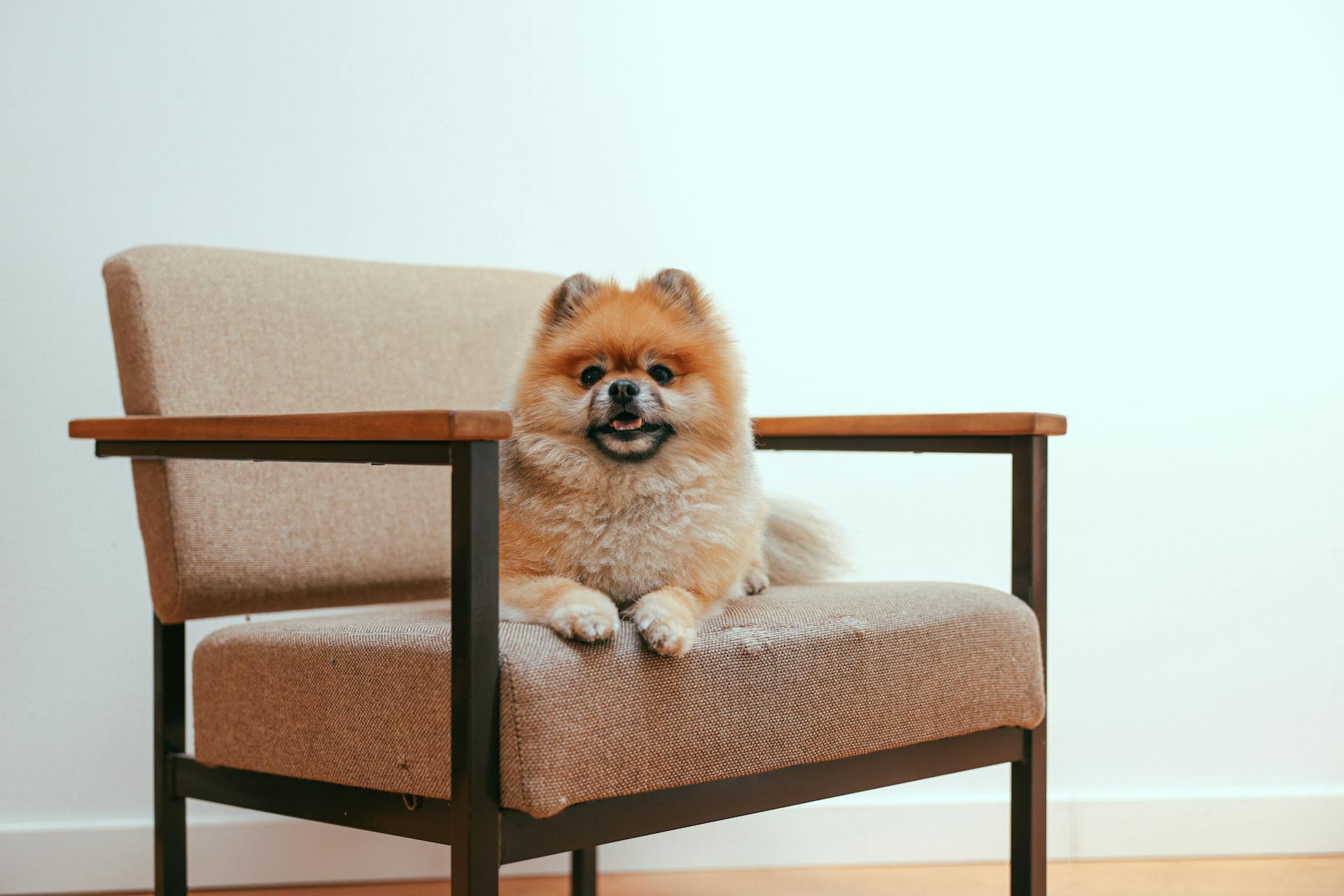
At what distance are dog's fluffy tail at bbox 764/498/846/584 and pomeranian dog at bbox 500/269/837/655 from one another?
31 centimetres

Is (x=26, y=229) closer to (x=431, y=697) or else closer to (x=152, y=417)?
(x=152, y=417)

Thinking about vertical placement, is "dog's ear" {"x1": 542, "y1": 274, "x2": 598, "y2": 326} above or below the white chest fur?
above

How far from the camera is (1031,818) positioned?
168cm

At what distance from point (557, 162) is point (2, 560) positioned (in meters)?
1.34

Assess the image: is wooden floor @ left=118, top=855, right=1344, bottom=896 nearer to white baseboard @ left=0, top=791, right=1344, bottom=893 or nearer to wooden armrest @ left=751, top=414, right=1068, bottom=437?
white baseboard @ left=0, top=791, right=1344, bottom=893

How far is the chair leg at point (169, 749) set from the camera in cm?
167

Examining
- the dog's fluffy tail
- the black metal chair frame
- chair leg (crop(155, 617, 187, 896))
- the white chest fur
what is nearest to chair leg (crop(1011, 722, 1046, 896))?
the black metal chair frame

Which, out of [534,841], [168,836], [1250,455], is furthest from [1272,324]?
[168,836]

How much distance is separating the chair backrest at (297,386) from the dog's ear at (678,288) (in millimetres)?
225

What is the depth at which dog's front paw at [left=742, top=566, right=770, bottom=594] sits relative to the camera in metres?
1.73

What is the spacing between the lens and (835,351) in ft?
8.57

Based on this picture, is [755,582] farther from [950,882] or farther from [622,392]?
[950,882]

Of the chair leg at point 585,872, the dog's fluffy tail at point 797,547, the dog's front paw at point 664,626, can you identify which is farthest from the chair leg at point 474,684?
the chair leg at point 585,872

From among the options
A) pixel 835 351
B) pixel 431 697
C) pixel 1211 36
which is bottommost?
pixel 431 697
